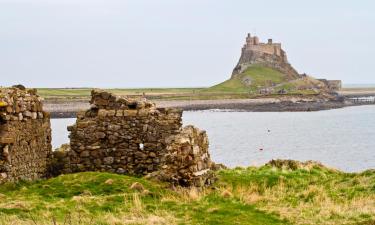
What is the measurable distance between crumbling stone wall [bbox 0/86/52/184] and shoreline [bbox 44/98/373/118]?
335 feet

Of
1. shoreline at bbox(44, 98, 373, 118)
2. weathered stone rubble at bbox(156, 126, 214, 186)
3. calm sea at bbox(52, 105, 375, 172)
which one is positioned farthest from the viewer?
shoreline at bbox(44, 98, 373, 118)

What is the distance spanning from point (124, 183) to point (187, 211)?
2802 mm

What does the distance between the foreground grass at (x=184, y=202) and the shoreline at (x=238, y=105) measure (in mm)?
106049

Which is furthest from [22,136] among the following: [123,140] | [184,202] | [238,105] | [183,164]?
[238,105]

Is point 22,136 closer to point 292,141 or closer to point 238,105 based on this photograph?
point 292,141

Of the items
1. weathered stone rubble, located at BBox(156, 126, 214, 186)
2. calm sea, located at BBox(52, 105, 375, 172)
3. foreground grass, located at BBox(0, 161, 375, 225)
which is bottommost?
calm sea, located at BBox(52, 105, 375, 172)

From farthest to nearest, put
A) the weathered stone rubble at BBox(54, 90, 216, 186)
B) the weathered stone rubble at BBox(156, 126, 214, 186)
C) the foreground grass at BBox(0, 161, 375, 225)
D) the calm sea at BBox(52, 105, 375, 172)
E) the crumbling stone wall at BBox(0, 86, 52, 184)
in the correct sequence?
1. the calm sea at BBox(52, 105, 375, 172)
2. the weathered stone rubble at BBox(54, 90, 216, 186)
3. the crumbling stone wall at BBox(0, 86, 52, 184)
4. the weathered stone rubble at BBox(156, 126, 214, 186)
5. the foreground grass at BBox(0, 161, 375, 225)

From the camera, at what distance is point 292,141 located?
239 feet

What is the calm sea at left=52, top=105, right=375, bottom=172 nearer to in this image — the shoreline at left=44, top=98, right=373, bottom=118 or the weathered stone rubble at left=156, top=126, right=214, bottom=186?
the shoreline at left=44, top=98, right=373, bottom=118

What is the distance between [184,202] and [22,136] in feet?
20.4

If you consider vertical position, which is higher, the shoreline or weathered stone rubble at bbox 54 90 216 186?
weathered stone rubble at bbox 54 90 216 186

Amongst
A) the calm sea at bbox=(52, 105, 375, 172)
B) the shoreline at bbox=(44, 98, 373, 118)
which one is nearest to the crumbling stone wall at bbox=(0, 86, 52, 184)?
the calm sea at bbox=(52, 105, 375, 172)

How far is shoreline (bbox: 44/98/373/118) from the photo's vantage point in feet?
436

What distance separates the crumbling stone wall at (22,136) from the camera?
16.9m
